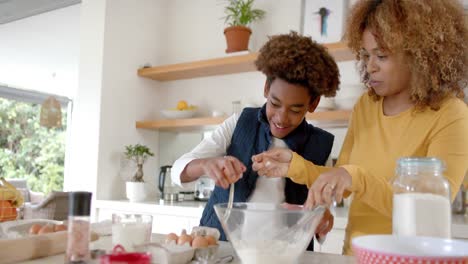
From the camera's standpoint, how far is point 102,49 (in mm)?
3096

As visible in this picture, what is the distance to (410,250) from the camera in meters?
0.70

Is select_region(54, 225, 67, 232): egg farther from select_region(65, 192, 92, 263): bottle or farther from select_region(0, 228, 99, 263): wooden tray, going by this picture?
select_region(65, 192, 92, 263): bottle

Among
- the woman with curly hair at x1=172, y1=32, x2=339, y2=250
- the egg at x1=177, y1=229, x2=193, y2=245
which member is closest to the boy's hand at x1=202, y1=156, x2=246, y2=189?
the woman with curly hair at x1=172, y1=32, x2=339, y2=250

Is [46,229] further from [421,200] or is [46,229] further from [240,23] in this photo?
[240,23]

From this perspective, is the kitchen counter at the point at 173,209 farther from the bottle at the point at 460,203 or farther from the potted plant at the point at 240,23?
the potted plant at the point at 240,23

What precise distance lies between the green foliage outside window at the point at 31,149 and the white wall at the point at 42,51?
0.40m

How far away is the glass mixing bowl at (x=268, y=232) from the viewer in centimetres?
80

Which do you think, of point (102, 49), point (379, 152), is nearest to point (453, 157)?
point (379, 152)

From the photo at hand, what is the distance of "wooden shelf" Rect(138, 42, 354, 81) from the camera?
2.88 meters

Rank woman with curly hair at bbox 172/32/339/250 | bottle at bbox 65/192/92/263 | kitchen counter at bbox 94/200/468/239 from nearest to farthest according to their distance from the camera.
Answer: bottle at bbox 65/192/92/263 < woman with curly hair at bbox 172/32/339/250 < kitchen counter at bbox 94/200/468/239

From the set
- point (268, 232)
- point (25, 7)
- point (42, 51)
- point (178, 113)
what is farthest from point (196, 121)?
point (42, 51)

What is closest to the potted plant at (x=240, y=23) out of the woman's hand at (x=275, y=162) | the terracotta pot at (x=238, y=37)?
the terracotta pot at (x=238, y=37)

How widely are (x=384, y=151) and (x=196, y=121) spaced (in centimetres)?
200

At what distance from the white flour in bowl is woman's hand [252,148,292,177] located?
0.28 metres
